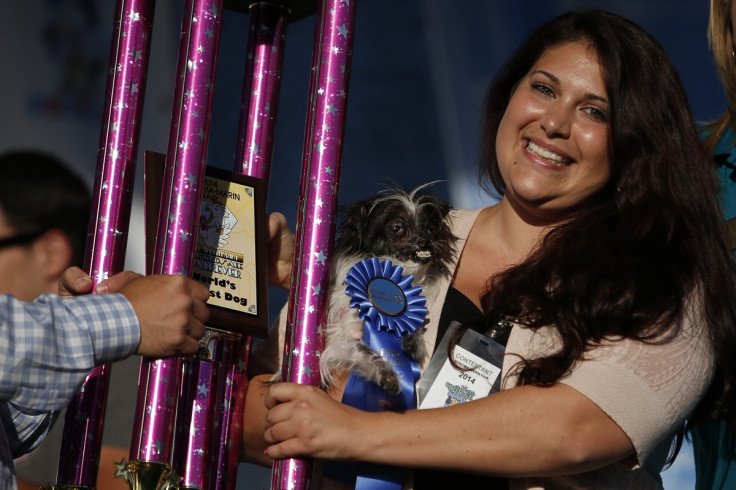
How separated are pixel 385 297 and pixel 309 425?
0.79 ft

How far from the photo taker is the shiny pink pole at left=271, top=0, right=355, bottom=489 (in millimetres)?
1205

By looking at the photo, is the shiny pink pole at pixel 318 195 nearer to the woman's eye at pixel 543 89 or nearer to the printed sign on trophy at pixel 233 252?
the printed sign on trophy at pixel 233 252

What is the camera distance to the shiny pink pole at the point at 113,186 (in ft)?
3.96

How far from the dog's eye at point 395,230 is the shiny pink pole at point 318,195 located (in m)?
0.21

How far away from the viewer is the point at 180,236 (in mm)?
1126

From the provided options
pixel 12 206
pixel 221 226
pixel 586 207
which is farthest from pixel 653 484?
pixel 12 206

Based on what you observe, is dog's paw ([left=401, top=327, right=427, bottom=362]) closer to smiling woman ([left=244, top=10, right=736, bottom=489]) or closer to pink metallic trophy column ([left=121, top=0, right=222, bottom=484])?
smiling woman ([left=244, top=10, right=736, bottom=489])

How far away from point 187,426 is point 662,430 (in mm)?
598

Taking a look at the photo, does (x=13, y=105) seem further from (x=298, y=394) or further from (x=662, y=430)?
(x=662, y=430)

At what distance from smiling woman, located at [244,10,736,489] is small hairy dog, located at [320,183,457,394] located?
0.03 meters

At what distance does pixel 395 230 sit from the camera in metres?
1.43

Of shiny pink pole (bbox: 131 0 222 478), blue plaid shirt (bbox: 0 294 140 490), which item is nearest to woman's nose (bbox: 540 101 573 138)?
shiny pink pole (bbox: 131 0 222 478)

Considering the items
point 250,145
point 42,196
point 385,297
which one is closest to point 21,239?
point 42,196

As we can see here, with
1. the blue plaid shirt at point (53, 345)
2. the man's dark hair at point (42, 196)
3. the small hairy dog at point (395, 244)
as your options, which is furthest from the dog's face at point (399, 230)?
the man's dark hair at point (42, 196)
